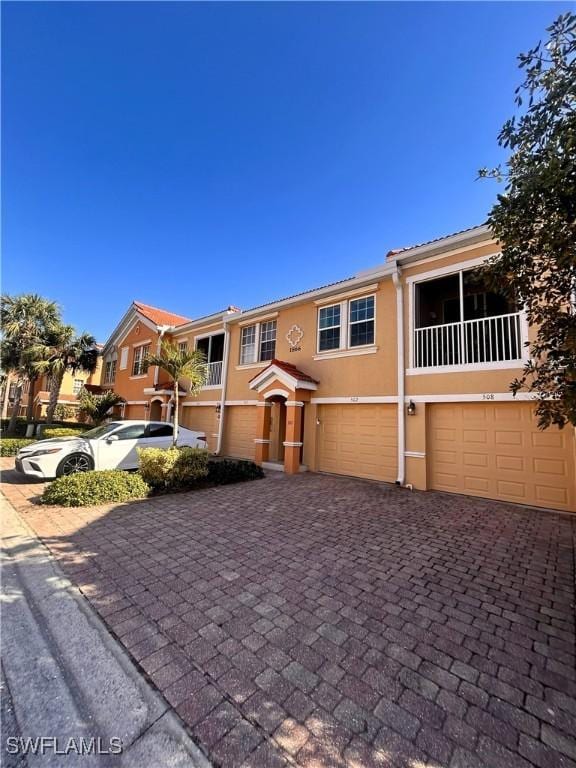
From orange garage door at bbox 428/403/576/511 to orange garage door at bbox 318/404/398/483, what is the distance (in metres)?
1.17

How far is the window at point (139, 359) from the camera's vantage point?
18766 mm

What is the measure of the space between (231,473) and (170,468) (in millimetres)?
1933

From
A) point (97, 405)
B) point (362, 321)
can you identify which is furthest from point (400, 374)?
point (97, 405)

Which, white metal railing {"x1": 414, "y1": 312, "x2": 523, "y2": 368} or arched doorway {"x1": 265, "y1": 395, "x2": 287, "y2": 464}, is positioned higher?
white metal railing {"x1": 414, "y1": 312, "x2": 523, "y2": 368}

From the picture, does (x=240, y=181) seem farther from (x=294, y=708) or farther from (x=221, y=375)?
(x=294, y=708)

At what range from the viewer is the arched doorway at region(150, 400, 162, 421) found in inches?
671

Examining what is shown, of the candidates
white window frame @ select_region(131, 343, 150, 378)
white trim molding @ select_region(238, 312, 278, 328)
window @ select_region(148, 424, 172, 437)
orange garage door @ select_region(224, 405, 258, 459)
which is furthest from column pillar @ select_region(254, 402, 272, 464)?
white window frame @ select_region(131, 343, 150, 378)

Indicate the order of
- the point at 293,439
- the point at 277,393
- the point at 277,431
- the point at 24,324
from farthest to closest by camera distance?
the point at 24,324 < the point at 277,431 < the point at 277,393 < the point at 293,439

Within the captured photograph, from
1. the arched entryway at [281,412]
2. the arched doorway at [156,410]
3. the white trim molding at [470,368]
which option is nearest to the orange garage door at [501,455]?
the white trim molding at [470,368]

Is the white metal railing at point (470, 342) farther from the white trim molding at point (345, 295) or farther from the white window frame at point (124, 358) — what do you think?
the white window frame at point (124, 358)

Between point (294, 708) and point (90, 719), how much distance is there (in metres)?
1.34

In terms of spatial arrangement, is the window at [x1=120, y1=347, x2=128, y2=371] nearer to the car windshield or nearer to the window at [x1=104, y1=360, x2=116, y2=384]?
the window at [x1=104, y1=360, x2=116, y2=384]

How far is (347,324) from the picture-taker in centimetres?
1095

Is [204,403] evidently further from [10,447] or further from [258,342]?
[10,447]
